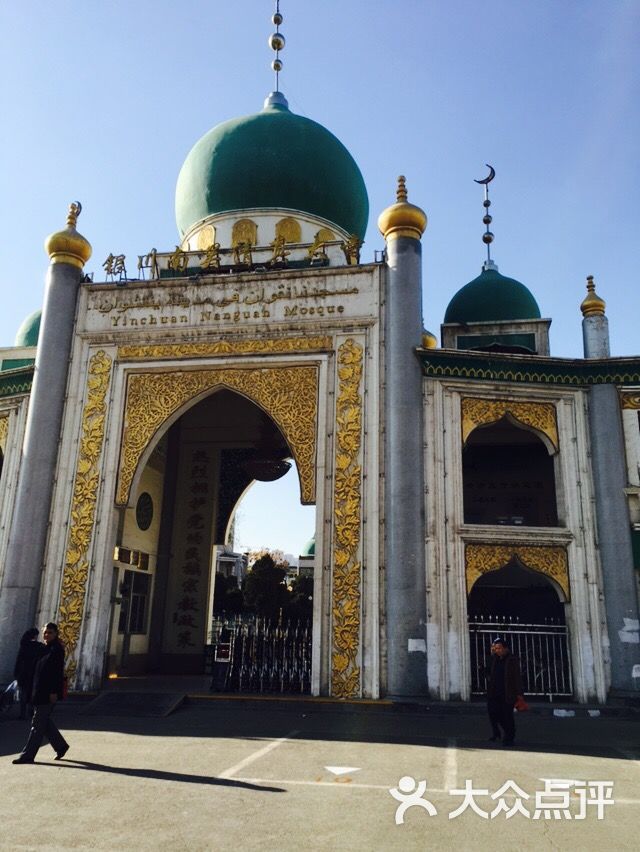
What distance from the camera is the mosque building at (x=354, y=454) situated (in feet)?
35.2

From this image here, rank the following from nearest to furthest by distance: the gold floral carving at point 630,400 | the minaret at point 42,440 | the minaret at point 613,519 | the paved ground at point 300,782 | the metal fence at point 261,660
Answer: the paved ground at point 300,782 → the minaret at point 613,519 → the metal fence at point 261,660 → the minaret at point 42,440 → the gold floral carving at point 630,400

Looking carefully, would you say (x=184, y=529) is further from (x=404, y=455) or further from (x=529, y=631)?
(x=529, y=631)

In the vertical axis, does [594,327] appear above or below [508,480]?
above

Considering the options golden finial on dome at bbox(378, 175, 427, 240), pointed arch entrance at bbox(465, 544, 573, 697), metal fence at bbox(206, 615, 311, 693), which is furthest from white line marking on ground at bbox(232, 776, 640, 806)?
golden finial on dome at bbox(378, 175, 427, 240)

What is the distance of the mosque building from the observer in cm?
1072

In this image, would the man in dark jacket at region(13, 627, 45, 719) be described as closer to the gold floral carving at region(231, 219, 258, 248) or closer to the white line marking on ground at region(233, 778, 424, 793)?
the white line marking on ground at region(233, 778, 424, 793)

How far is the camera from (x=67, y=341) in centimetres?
1275

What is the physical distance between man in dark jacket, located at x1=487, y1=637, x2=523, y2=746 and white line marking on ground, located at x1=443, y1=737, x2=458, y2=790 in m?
0.52

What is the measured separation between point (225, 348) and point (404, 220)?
3.64 meters

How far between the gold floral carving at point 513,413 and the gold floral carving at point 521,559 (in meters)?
1.67

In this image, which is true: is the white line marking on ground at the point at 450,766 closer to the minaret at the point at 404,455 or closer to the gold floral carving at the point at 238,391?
the minaret at the point at 404,455

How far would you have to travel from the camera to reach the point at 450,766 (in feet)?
20.8

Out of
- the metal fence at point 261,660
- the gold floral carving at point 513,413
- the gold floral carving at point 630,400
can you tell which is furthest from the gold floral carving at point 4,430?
the gold floral carving at point 630,400

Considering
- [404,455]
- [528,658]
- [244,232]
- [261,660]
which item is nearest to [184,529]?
[261,660]
